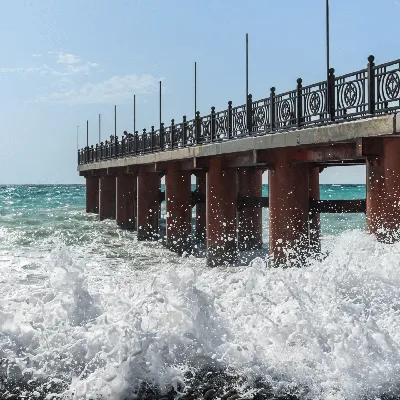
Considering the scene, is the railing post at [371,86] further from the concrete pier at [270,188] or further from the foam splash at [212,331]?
the foam splash at [212,331]

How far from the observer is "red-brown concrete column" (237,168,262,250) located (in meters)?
20.9

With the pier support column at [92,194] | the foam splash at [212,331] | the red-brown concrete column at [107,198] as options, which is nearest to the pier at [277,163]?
the foam splash at [212,331]

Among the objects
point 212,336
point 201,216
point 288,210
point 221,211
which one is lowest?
point 212,336

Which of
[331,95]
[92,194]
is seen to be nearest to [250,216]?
[331,95]

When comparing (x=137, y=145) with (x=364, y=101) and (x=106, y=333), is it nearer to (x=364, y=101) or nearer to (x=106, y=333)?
(x=364, y=101)

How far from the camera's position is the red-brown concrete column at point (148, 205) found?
2517 centimetres

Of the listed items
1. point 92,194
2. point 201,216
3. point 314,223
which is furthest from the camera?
point 92,194

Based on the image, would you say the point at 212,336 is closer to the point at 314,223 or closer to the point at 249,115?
the point at 314,223

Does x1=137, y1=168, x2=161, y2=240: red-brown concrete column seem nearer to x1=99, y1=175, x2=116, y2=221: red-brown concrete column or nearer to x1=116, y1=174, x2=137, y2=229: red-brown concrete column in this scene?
x1=116, y1=174, x2=137, y2=229: red-brown concrete column

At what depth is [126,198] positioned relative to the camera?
100 ft

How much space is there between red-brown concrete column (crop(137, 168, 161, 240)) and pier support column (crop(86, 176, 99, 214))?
55.7ft

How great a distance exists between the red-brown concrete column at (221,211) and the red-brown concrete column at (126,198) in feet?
42.9

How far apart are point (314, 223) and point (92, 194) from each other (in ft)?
95.4

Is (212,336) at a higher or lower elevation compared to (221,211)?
lower
